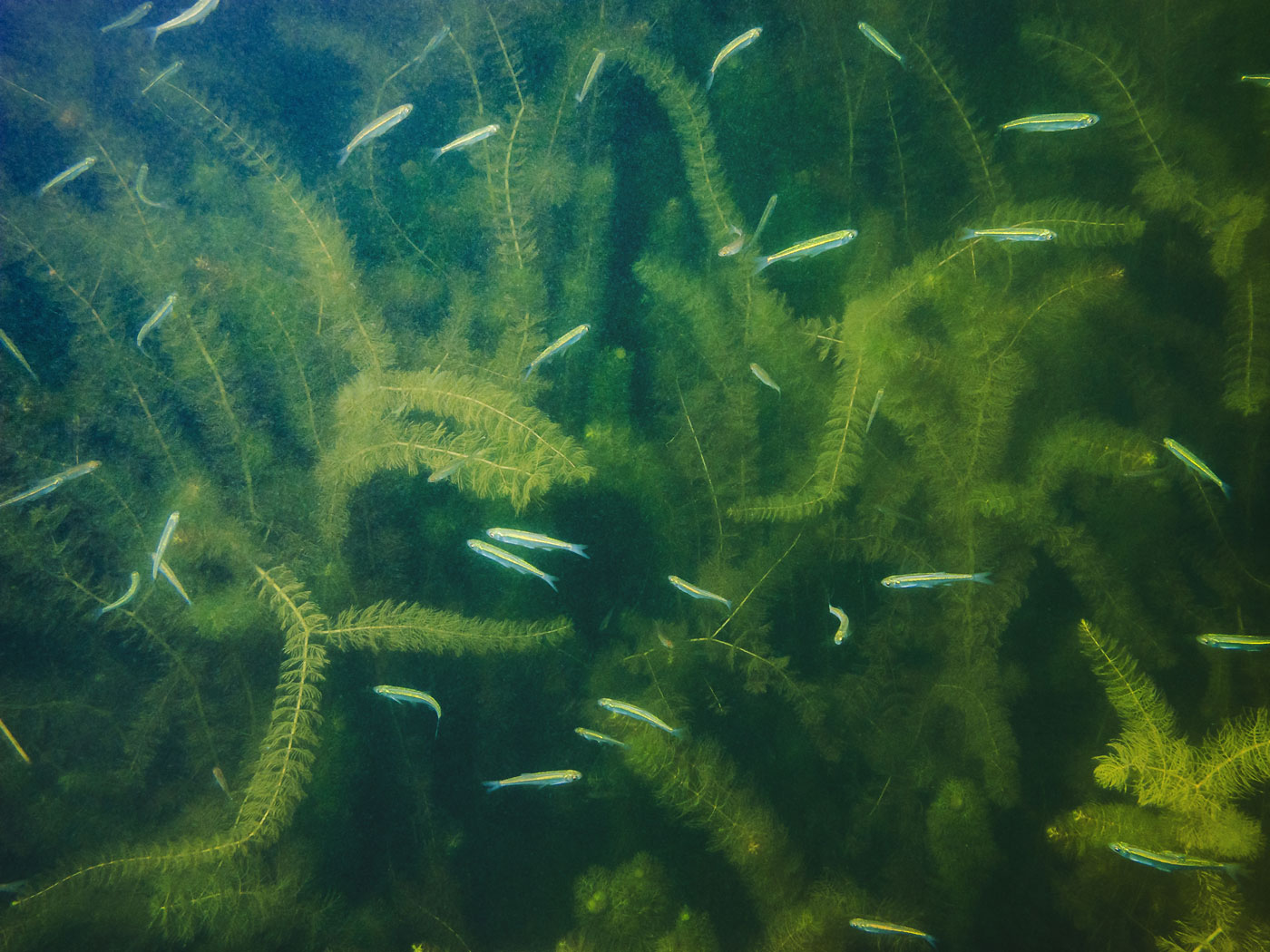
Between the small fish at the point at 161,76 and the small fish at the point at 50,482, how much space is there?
2.31m

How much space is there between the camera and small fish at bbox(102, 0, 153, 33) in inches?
126

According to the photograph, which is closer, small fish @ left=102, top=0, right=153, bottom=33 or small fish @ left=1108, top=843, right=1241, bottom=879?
small fish @ left=1108, top=843, right=1241, bottom=879

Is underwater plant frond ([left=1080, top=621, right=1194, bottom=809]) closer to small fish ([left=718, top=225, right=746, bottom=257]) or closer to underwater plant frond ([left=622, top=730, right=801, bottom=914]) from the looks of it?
underwater plant frond ([left=622, top=730, right=801, bottom=914])

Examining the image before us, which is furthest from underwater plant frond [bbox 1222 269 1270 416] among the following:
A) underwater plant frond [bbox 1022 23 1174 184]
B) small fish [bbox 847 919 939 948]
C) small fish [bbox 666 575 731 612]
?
small fish [bbox 847 919 939 948]

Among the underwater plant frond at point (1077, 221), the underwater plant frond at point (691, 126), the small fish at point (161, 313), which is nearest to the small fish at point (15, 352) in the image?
the small fish at point (161, 313)

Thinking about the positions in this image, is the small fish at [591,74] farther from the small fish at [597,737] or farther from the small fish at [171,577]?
the small fish at [597,737]

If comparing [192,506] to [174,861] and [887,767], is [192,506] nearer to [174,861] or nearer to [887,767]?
[174,861]

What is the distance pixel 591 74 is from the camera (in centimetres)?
310

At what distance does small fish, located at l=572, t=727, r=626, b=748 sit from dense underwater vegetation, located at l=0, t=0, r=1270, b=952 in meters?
0.08

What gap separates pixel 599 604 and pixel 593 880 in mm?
1810

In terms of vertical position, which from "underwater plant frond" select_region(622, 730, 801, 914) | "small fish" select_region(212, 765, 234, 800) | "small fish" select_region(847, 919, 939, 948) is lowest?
"small fish" select_region(847, 919, 939, 948)

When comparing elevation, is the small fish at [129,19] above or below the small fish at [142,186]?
above

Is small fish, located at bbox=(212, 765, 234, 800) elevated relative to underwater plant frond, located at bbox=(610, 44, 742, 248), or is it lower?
lower

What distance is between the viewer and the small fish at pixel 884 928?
3073 millimetres
